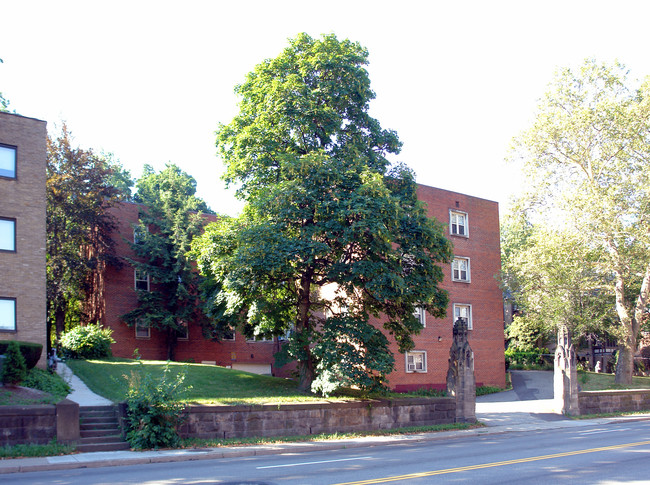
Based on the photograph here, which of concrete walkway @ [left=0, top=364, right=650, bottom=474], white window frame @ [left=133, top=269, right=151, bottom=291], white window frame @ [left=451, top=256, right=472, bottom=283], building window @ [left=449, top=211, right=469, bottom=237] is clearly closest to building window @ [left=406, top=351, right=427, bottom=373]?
concrete walkway @ [left=0, top=364, right=650, bottom=474]

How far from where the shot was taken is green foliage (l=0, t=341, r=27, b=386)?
57.6 feet

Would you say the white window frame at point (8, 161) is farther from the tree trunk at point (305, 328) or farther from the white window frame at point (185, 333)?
the white window frame at point (185, 333)

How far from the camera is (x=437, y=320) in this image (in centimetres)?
3678

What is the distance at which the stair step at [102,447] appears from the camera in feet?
49.5

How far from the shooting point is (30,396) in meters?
17.4

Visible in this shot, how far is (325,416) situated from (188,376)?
6771 mm

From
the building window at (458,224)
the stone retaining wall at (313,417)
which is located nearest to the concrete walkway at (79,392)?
the stone retaining wall at (313,417)

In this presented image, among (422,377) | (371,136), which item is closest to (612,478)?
(371,136)

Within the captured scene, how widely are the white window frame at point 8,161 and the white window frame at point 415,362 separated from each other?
893 inches

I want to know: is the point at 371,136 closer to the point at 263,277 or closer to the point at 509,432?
the point at 263,277

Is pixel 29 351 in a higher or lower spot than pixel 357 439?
higher

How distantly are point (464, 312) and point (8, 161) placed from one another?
27187mm

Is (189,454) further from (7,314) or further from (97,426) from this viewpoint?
(7,314)

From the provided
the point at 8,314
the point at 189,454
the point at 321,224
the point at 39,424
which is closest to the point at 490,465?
the point at 189,454
